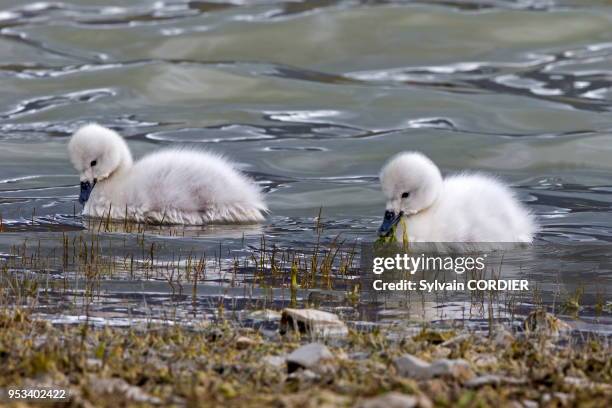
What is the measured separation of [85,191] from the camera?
980cm

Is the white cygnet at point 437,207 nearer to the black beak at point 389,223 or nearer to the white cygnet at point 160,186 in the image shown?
the black beak at point 389,223

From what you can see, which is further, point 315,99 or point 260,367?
point 315,99

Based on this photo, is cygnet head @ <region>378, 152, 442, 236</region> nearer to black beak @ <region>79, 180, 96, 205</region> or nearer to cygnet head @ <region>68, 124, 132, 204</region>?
cygnet head @ <region>68, 124, 132, 204</region>

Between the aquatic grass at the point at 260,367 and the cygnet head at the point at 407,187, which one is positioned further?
the cygnet head at the point at 407,187

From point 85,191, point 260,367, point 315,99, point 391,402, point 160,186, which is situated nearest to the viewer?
point 391,402

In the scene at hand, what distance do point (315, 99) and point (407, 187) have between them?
21.6ft

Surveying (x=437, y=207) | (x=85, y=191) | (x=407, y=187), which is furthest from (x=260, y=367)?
(x=85, y=191)

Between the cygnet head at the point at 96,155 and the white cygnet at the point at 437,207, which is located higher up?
the cygnet head at the point at 96,155

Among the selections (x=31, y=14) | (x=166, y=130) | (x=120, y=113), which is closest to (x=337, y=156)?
(x=166, y=130)

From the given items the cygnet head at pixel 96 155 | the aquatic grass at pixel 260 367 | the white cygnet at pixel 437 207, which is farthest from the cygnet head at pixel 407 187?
the aquatic grass at pixel 260 367

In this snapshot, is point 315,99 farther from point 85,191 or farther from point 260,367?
point 260,367

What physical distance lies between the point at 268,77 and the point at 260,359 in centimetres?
1053

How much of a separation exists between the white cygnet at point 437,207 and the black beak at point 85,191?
244 centimetres

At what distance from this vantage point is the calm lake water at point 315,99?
10.7 meters
